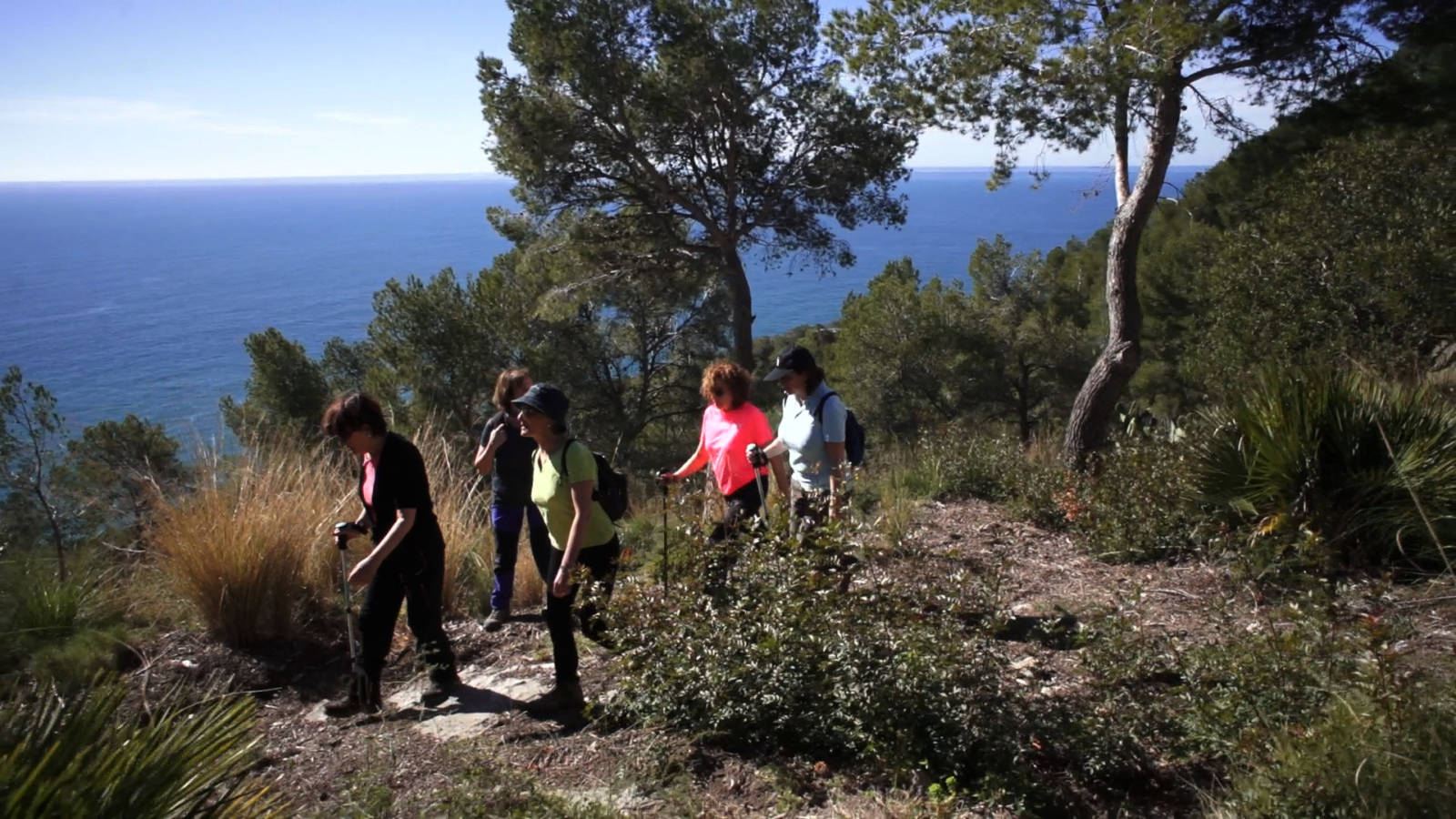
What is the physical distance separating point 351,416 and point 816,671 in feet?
7.95

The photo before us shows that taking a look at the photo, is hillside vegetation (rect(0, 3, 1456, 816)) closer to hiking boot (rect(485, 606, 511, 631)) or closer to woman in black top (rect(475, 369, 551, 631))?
hiking boot (rect(485, 606, 511, 631))

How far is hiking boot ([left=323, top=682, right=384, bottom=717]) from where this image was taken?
4.59 m

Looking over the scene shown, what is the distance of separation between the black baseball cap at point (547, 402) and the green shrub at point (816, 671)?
102 cm

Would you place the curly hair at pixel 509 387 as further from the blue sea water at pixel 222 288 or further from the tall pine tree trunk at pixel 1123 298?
the tall pine tree trunk at pixel 1123 298

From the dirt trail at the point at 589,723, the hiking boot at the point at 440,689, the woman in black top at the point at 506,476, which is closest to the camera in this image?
the dirt trail at the point at 589,723

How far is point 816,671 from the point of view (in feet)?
11.4

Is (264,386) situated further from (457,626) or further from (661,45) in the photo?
(457,626)

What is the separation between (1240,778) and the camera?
2811mm

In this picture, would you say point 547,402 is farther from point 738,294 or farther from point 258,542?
point 738,294

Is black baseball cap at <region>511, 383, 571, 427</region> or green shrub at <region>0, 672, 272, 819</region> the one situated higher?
black baseball cap at <region>511, 383, 571, 427</region>

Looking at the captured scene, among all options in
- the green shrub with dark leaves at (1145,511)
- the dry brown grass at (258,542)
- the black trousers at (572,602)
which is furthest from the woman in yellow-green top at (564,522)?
the green shrub with dark leaves at (1145,511)

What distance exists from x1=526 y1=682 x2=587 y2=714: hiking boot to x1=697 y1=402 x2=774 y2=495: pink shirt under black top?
140cm

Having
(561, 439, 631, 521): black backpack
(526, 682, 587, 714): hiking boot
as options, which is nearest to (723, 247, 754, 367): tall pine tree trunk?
(561, 439, 631, 521): black backpack

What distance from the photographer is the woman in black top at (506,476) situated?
566cm
